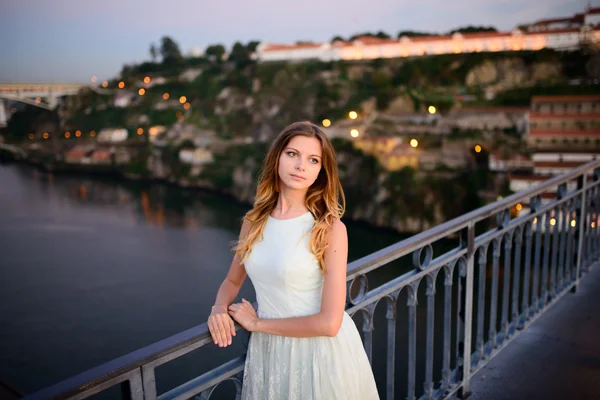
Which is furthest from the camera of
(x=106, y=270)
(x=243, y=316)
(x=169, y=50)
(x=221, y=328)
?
(x=169, y=50)

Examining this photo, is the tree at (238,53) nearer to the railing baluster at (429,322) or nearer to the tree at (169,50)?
the tree at (169,50)

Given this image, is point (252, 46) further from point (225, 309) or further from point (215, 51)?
point (225, 309)

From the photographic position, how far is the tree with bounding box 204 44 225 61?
7488 centimetres

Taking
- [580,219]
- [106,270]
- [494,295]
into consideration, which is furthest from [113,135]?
[494,295]

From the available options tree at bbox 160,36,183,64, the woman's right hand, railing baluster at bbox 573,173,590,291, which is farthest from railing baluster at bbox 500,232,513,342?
A: tree at bbox 160,36,183,64

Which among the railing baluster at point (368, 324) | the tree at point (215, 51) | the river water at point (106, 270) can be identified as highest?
the tree at point (215, 51)

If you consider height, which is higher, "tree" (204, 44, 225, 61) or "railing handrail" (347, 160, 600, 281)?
"tree" (204, 44, 225, 61)

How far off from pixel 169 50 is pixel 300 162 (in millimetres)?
84043

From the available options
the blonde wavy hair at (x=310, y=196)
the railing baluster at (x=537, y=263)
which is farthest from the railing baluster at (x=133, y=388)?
the railing baluster at (x=537, y=263)

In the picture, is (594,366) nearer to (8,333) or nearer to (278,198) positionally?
(278,198)

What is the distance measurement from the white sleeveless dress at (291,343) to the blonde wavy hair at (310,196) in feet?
0.10

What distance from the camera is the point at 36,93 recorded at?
221 ft

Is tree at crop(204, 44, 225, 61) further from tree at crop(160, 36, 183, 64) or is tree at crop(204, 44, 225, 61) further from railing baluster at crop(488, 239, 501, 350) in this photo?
railing baluster at crop(488, 239, 501, 350)

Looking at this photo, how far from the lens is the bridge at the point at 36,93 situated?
56.3m
